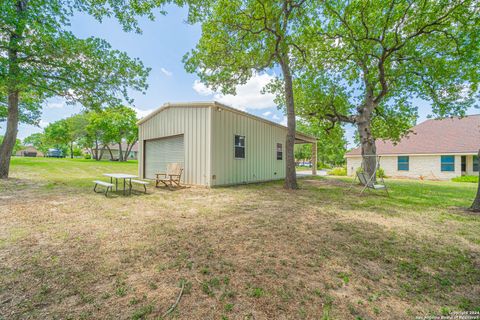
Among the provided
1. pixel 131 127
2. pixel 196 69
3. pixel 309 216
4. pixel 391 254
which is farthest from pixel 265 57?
pixel 131 127

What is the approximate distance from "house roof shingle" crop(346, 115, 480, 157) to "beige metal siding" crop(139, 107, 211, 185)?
553 inches

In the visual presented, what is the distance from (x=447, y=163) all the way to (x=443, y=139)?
2268mm

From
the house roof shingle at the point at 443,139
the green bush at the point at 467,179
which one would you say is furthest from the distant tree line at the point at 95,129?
the green bush at the point at 467,179

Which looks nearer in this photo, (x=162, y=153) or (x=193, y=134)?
(x=193, y=134)

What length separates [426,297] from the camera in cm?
202

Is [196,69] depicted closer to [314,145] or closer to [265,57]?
[265,57]

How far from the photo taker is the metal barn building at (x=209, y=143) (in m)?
8.60

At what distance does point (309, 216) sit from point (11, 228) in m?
5.64

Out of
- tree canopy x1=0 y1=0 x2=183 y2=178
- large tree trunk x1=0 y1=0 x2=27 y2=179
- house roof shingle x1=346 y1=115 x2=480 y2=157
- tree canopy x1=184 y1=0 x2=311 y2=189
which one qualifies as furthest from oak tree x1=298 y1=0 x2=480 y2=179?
large tree trunk x1=0 y1=0 x2=27 y2=179

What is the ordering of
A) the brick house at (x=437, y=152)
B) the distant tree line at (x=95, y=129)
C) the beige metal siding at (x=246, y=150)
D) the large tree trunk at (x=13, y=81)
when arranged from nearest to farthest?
the large tree trunk at (x=13, y=81)
the beige metal siding at (x=246, y=150)
the brick house at (x=437, y=152)
the distant tree line at (x=95, y=129)

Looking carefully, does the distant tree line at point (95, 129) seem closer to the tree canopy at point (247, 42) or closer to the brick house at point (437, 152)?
the tree canopy at point (247, 42)

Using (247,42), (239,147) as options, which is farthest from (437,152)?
(247,42)

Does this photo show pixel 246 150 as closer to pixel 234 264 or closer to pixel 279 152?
pixel 279 152

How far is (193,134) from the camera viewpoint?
8922mm
